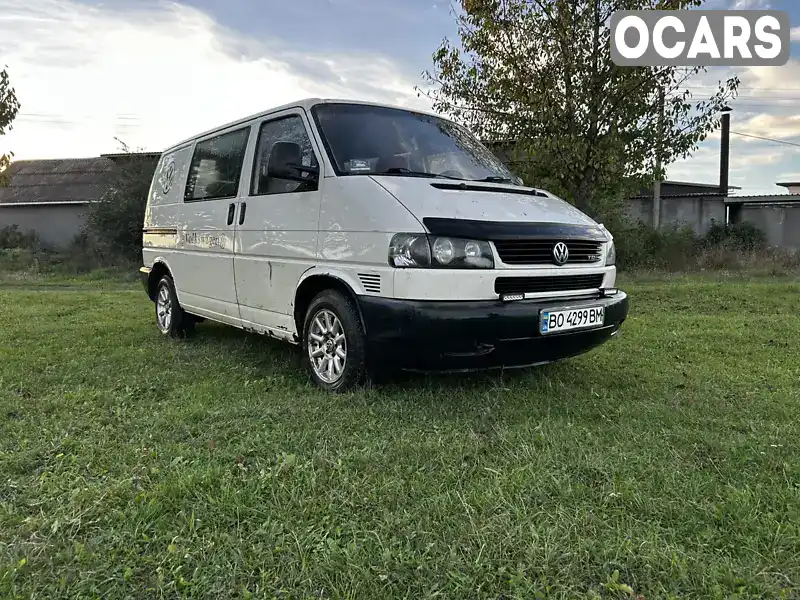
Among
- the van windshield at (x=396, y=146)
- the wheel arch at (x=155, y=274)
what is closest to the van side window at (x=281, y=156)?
the van windshield at (x=396, y=146)

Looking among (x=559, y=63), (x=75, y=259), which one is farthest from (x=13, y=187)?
(x=559, y=63)

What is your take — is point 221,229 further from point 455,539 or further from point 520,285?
point 455,539

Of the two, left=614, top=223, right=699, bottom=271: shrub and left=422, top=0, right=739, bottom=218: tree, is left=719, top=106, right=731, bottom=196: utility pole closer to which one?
left=614, top=223, right=699, bottom=271: shrub

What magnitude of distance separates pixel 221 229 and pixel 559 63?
Result: 535 centimetres

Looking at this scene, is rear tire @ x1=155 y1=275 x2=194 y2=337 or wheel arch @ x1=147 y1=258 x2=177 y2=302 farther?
wheel arch @ x1=147 y1=258 x2=177 y2=302

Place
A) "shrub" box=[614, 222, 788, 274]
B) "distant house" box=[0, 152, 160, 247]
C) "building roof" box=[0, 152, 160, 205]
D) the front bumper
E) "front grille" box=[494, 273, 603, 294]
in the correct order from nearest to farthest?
the front bumper < "front grille" box=[494, 273, 603, 294] < "shrub" box=[614, 222, 788, 274] < "distant house" box=[0, 152, 160, 247] < "building roof" box=[0, 152, 160, 205]

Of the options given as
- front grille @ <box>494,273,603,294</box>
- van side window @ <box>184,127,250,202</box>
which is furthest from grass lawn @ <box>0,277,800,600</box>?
van side window @ <box>184,127,250,202</box>

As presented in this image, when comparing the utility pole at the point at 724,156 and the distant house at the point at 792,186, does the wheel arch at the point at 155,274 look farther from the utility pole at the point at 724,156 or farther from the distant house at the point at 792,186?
the distant house at the point at 792,186

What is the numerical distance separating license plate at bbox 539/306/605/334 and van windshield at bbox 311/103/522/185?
1274mm

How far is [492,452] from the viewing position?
9.85 ft

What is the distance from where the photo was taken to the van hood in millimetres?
3539

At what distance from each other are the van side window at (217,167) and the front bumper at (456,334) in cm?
214
